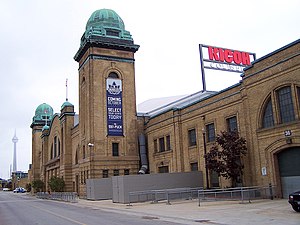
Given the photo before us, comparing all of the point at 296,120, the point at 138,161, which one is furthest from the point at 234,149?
the point at 138,161

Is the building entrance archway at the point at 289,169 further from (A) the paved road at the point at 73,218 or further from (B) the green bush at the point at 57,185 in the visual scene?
(B) the green bush at the point at 57,185

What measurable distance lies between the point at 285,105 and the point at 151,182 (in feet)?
48.4

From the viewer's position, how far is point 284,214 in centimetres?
1733

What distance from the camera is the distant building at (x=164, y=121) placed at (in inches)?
1035

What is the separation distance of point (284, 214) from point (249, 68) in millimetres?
14620

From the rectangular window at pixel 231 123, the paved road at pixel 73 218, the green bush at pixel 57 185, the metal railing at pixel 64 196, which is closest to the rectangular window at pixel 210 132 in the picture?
the rectangular window at pixel 231 123

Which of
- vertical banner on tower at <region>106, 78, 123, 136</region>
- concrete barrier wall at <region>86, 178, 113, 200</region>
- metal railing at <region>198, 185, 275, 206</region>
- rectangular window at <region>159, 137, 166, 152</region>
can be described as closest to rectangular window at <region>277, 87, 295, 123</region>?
metal railing at <region>198, 185, 275, 206</region>

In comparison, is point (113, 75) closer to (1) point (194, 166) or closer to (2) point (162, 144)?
(2) point (162, 144)

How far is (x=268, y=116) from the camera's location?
91.9 feet

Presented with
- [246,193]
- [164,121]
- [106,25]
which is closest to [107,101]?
[164,121]

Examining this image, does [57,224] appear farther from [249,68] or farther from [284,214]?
[249,68]

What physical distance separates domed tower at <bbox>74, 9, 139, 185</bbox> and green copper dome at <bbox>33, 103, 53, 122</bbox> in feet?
146

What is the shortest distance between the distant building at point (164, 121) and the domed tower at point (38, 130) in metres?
24.8

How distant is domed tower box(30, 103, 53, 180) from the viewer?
91500mm
